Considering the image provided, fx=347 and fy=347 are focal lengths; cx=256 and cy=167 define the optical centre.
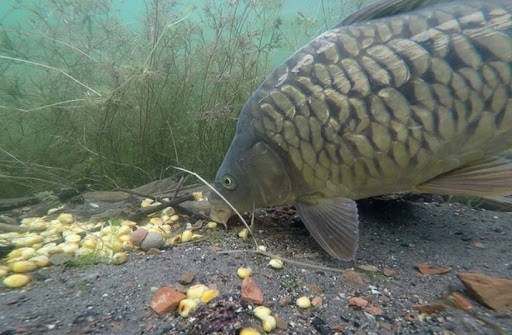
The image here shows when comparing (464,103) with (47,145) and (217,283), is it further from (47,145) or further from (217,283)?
(47,145)

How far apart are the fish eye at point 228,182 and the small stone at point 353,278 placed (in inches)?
49.0

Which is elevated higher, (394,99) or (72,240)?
(394,99)

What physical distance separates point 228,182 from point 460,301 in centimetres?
199

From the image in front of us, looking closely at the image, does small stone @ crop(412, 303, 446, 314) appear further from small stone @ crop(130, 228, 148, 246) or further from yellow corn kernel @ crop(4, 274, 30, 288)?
yellow corn kernel @ crop(4, 274, 30, 288)

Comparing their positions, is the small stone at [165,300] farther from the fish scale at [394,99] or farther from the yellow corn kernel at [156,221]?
the yellow corn kernel at [156,221]

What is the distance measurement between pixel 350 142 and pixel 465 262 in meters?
1.34

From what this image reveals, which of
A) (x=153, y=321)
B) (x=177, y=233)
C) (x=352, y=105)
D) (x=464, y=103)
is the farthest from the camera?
(x=177, y=233)

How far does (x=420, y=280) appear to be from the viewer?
2.50m

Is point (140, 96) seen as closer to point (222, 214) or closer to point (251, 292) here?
point (222, 214)

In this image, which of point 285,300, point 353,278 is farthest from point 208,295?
point 353,278

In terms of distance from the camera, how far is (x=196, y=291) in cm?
217

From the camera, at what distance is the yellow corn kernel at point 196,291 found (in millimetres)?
2125

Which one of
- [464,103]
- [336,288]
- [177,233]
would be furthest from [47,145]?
[464,103]

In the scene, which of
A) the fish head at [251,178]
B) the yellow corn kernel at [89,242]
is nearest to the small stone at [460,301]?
the fish head at [251,178]
